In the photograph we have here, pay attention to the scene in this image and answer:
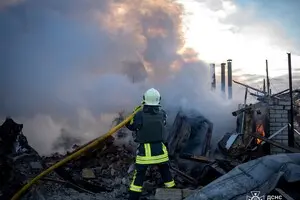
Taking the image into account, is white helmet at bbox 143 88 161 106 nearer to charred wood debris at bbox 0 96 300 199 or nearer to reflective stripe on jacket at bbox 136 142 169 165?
reflective stripe on jacket at bbox 136 142 169 165

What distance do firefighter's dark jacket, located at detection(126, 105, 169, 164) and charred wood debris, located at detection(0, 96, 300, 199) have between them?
1.76ft

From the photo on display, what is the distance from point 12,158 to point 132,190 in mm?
2504

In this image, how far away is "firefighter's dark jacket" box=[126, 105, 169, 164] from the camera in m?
5.33

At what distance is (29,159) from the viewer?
6934 mm

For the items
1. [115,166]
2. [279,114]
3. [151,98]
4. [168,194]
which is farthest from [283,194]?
[279,114]

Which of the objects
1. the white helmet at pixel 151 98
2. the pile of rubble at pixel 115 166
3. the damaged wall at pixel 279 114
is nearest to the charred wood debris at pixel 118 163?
the pile of rubble at pixel 115 166

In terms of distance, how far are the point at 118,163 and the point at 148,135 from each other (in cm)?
257

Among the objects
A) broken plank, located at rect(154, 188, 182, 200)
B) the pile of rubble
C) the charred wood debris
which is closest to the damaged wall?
the charred wood debris

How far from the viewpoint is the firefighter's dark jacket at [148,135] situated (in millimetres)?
5332

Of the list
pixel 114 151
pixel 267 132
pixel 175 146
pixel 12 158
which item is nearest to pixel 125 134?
pixel 114 151

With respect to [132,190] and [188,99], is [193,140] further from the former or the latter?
[132,190]

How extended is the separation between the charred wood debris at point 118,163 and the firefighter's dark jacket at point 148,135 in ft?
1.76

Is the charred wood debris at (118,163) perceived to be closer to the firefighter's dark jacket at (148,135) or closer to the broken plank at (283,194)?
the firefighter's dark jacket at (148,135)

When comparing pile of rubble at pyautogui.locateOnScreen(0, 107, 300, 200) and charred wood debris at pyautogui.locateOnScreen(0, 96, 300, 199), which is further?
charred wood debris at pyautogui.locateOnScreen(0, 96, 300, 199)
